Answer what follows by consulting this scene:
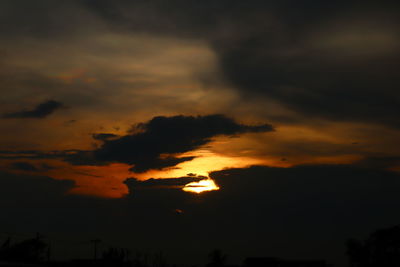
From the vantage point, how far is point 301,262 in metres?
99.4

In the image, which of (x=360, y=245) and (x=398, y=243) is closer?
(x=398, y=243)

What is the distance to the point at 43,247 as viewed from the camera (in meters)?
105

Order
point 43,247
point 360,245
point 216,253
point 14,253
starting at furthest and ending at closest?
1. point 216,253
2. point 360,245
3. point 43,247
4. point 14,253

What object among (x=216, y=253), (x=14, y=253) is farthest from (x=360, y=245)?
(x=14, y=253)

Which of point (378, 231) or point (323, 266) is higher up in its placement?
point (378, 231)

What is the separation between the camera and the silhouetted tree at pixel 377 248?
104 metres

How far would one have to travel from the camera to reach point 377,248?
110 meters

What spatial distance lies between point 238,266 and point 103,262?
34192 mm

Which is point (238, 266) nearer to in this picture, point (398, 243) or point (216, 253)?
point (216, 253)

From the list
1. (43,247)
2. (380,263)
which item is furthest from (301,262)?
(43,247)

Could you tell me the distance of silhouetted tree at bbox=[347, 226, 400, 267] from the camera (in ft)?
340

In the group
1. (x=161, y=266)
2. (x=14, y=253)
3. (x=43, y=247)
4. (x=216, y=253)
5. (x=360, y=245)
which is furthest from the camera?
(x=161, y=266)

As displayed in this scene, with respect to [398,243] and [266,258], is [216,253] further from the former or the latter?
[398,243]

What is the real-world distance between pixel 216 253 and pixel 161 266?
45.9 meters
